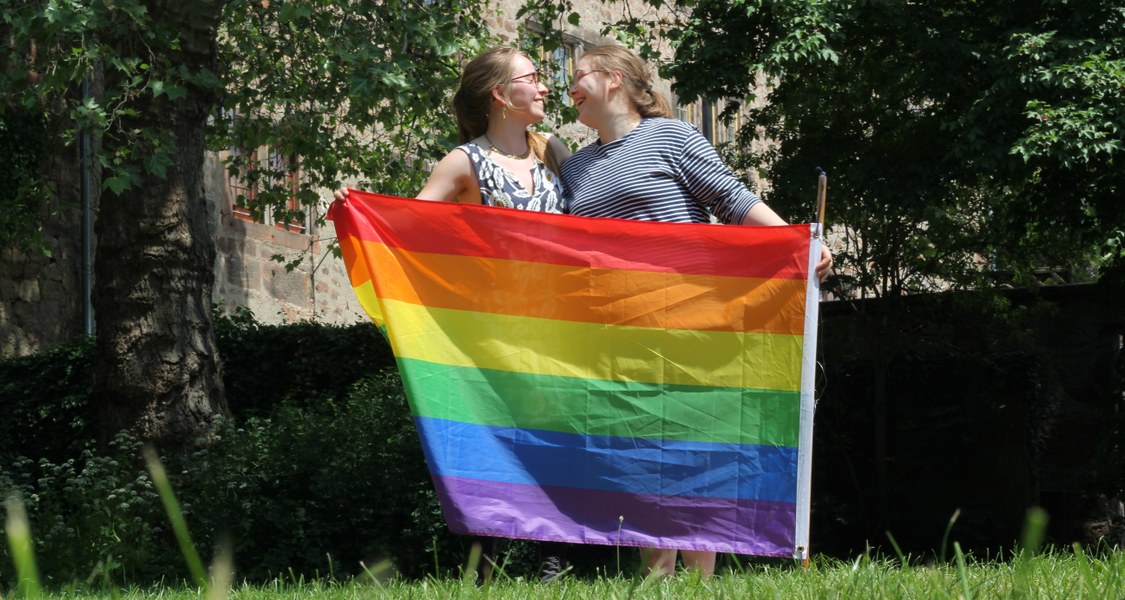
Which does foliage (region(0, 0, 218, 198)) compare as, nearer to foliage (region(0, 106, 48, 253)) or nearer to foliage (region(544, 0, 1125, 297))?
foliage (region(0, 106, 48, 253))

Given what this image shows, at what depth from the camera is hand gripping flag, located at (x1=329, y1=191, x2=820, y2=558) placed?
3.95 meters

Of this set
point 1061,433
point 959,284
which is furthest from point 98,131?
point 1061,433

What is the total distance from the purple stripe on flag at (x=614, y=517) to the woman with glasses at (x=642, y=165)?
0.14 metres

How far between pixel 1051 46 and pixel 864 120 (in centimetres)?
266

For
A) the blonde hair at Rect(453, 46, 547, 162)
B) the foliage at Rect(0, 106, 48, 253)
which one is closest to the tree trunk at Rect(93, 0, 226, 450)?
the foliage at Rect(0, 106, 48, 253)

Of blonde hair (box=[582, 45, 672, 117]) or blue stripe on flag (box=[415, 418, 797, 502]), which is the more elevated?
blonde hair (box=[582, 45, 672, 117])

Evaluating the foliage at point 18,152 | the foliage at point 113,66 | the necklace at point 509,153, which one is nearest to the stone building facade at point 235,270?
the foliage at point 18,152

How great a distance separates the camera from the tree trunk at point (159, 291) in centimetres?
855

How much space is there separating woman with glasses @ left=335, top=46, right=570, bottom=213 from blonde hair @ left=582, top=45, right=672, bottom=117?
22 centimetres

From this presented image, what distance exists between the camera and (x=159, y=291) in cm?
858

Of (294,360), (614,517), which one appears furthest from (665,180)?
(294,360)

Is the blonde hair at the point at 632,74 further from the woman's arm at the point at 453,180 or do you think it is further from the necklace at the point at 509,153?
the woman's arm at the point at 453,180

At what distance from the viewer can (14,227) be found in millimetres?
11469

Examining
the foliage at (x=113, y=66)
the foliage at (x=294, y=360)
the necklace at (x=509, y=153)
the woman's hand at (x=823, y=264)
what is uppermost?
the foliage at (x=113, y=66)
